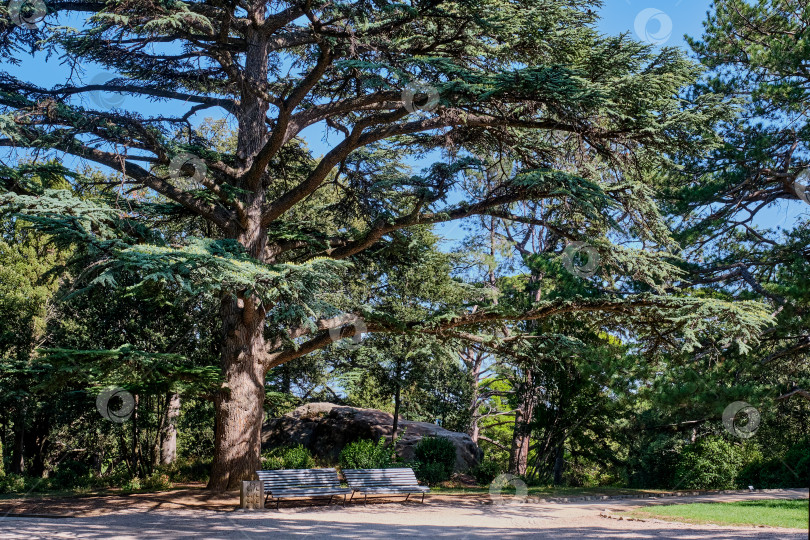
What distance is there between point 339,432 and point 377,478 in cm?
687

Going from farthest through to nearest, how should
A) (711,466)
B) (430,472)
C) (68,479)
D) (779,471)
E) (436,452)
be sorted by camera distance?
(436,452), (430,472), (779,471), (68,479), (711,466)

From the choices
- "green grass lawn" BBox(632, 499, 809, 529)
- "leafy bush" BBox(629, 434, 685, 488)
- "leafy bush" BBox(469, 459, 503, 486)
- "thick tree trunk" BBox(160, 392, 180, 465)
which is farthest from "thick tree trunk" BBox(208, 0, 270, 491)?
"leafy bush" BBox(629, 434, 685, 488)

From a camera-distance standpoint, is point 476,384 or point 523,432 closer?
point 523,432

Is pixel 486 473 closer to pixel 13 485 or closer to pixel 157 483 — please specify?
pixel 157 483

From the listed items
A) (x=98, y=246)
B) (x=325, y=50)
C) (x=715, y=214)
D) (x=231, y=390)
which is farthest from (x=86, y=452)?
(x=715, y=214)

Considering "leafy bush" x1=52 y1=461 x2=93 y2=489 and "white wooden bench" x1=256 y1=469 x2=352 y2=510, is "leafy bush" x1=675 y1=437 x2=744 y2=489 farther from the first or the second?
"leafy bush" x1=52 y1=461 x2=93 y2=489

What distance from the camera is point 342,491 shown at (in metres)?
12.3

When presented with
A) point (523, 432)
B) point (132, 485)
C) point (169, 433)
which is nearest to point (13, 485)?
point (132, 485)

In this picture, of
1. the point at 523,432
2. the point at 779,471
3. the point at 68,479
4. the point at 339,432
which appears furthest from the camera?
the point at 339,432

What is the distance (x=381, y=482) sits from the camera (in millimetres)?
12844

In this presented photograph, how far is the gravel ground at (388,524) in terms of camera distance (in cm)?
840

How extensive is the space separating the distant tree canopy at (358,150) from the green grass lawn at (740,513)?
2.51 meters

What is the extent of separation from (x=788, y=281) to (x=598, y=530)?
22.8ft

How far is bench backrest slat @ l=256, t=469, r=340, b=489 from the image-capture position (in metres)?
12.0
